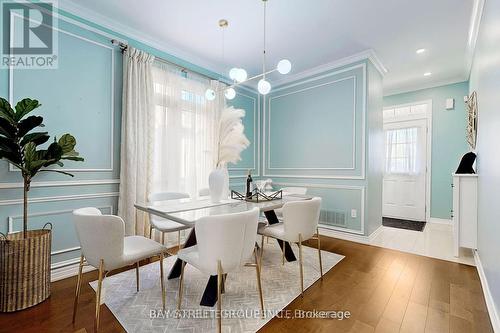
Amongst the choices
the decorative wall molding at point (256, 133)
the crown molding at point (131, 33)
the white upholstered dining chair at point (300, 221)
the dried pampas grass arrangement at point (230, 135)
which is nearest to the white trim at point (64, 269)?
the dried pampas grass arrangement at point (230, 135)

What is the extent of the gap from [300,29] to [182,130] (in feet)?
6.86

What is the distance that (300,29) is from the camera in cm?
279

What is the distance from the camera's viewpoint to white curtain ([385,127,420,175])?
4.73 meters

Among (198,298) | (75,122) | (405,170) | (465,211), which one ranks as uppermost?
(75,122)

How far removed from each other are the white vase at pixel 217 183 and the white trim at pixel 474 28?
3104 mm

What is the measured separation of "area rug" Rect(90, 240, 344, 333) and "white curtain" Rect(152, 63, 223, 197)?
3.92 ft

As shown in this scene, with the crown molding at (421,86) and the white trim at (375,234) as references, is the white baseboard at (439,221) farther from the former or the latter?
the crown molding at (421,86)

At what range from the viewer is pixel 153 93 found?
290 cm

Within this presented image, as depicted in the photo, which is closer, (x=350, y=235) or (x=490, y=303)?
(x=490, y=303)

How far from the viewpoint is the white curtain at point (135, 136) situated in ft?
8.71

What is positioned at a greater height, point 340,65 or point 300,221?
point 340,65

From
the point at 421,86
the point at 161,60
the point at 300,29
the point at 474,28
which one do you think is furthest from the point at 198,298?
the point at 421,86

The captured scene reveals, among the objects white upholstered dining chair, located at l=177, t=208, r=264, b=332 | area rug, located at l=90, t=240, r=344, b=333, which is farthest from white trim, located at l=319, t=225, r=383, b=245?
white upholstered dining chair, located at l=177, t=208, r=264, b=332

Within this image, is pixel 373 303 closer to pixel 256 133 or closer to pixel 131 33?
pixel 256 133
